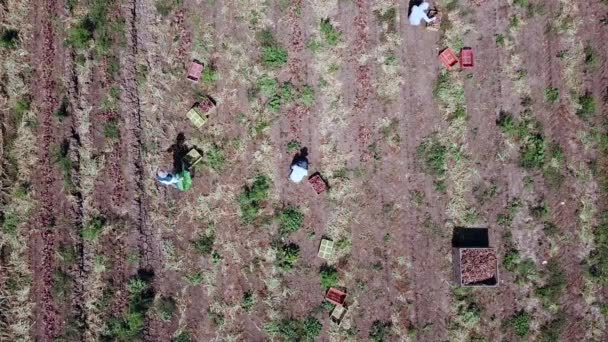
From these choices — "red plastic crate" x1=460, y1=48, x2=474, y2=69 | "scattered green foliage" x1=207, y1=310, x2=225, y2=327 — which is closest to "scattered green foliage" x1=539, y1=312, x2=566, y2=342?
"red plastic crate" x1=460, y1=48, x2=474, y2=69

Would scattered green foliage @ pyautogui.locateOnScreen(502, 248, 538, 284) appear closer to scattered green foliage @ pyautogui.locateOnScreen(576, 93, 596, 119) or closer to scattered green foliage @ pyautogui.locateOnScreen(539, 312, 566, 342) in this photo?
scattered green foliage @ pyautogui.locateOnScreen(539, 312, 566, 342)

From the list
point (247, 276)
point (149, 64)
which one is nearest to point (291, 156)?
point (247, 276)

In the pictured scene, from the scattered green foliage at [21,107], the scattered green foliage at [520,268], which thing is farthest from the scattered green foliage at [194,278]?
the scattered green foliage at [520,268]

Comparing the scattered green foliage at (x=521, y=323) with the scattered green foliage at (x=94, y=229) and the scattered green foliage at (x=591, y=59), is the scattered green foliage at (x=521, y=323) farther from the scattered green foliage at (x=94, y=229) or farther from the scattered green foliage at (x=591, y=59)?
the scattered green foliage at (x=94, y=229)

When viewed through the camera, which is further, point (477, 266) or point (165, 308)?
point (165, 308)

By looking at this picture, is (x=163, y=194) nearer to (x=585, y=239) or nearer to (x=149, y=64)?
(x=149, y=64)

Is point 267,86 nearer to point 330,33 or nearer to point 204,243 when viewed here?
point 330,33

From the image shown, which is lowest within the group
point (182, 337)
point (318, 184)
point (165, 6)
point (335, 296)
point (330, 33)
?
point (182, 337)

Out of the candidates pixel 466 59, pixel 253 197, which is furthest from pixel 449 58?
pixel 253 197

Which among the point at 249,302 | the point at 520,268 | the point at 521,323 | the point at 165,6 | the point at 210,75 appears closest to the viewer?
the point at 521,323
